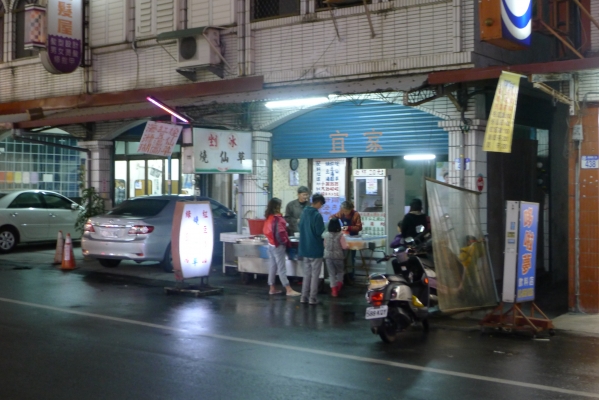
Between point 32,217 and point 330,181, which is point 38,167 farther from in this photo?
point 330,181

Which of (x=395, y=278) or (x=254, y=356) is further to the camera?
(x=395, y=278)

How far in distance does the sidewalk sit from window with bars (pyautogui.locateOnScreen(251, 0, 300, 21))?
18.0ft

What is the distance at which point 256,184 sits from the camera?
52.8ft

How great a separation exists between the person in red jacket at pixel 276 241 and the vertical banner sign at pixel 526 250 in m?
4.23

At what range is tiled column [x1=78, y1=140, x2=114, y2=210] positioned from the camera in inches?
765

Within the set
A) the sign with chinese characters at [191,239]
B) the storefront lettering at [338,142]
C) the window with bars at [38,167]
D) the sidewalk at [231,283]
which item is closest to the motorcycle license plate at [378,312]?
the sidewalk at [231,283]

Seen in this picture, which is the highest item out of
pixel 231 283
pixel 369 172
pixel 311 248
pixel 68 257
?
pixel 369 172

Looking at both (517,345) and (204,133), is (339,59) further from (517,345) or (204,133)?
(517,345)

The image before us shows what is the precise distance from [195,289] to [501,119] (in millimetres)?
6038

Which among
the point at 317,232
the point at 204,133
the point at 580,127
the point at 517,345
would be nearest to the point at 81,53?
the point at 204,133

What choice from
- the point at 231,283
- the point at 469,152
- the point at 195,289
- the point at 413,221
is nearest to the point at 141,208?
the point at 231,283

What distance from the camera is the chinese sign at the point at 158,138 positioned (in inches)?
557

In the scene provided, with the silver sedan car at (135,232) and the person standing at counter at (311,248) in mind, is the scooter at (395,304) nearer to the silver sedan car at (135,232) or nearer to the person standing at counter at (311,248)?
the person standing at counter at (311,248)

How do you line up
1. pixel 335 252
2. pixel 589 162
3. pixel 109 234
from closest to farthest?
pixel 589 162
pixel 335 252
pixel 109 234
